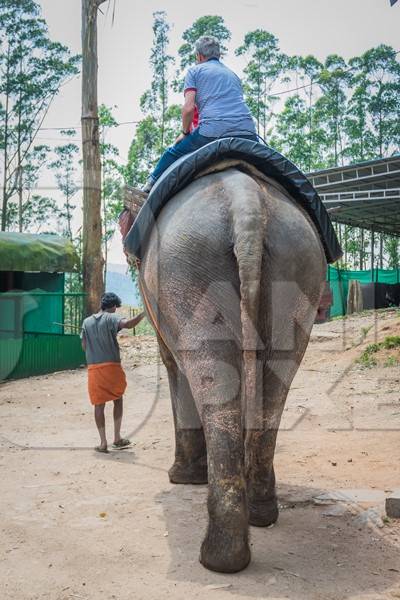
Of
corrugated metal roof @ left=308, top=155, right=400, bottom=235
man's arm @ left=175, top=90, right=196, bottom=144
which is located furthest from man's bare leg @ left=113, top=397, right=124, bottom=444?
corrugated metal roof @ left=308, top=155, right=400, bottom=235

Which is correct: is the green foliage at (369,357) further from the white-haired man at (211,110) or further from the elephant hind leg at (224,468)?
the elephant hind leg at (224,468)

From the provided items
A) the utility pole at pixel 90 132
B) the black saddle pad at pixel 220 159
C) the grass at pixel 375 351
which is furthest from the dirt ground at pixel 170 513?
the utility pole at pixel 90 132

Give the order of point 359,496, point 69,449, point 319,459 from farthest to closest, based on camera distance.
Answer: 1. point 69,449
2. point 319,459
3. point 359,496

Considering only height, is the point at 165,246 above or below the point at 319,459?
above

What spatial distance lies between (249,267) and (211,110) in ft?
4.96

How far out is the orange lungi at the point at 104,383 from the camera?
6516 millimetres

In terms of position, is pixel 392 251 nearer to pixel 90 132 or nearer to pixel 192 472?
pixel 90 132

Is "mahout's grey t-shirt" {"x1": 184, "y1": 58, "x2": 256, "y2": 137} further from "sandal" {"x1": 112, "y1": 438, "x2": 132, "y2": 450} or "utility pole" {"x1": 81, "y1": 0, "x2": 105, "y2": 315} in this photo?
"utility pole" {"x1": 81, "y1": 0, "x2": 105, "y2": 315}

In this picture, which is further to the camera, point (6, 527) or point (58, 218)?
point (58, 218)

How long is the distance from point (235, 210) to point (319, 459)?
10.5 ft

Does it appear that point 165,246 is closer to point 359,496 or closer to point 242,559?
point 242,559

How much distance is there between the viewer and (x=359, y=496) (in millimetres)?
4398

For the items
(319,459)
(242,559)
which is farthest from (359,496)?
(242,559)

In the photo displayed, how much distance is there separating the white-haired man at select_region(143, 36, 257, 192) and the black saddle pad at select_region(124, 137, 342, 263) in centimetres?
44
